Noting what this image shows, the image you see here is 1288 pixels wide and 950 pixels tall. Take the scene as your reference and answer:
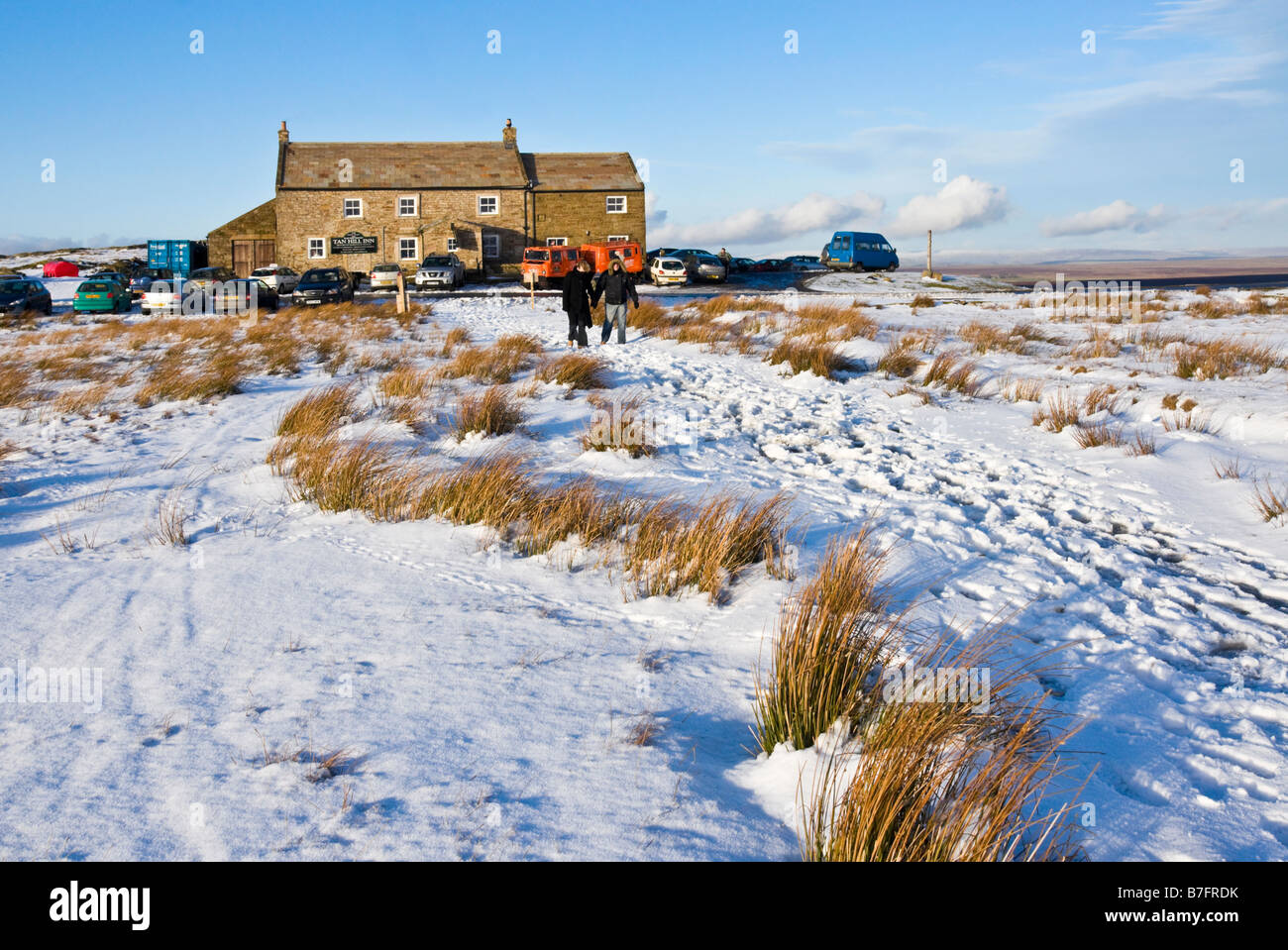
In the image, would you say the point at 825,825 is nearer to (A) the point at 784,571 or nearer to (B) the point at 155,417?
(A) the point at 784,571

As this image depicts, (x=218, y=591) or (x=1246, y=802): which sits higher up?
(x=218, y=591)

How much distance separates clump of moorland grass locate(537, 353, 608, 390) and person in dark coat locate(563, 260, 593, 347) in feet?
11.2

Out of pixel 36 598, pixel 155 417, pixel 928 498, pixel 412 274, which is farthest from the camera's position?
pixel 412 274

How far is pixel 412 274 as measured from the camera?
137 feet

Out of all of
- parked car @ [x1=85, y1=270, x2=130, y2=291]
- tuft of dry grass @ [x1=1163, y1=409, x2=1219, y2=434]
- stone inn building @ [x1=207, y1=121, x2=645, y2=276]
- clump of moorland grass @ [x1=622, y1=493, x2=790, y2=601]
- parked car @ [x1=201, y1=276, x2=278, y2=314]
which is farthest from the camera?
stone inn building @ [x1=207, y1=121, x2=645, y2=276]

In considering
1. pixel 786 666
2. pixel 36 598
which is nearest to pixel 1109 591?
pixel 786 666

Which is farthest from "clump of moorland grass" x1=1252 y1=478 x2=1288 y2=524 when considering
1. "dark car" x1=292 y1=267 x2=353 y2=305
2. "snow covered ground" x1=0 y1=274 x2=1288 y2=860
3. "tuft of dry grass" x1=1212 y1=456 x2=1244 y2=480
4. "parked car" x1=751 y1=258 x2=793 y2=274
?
"parked car" x1=751 y1=258 x2=793 y2=274

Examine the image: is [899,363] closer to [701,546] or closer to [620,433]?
[620,433]

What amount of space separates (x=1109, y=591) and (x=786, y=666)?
108 inches

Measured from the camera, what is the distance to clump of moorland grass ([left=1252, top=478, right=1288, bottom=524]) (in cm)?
609

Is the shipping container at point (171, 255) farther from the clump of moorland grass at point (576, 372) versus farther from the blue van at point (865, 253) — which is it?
the clump of moorland grass at point (576, 372)

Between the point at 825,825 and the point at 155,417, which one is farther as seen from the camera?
the point at 155,417

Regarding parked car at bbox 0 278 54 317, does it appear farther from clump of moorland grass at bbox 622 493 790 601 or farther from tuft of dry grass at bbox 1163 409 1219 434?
tuft of dry grass at bbox 1163 409 1219 434

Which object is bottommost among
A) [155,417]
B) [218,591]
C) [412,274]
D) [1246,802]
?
[1246,802]
